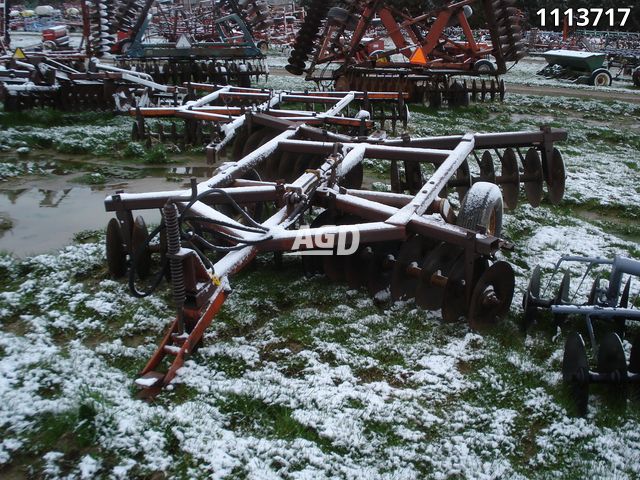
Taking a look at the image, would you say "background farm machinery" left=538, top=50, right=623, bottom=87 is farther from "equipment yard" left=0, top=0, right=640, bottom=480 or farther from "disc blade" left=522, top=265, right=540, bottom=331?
"disc blade" left=522, top=265, right=540, bottom=331

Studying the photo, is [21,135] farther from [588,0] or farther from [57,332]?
[588,0]

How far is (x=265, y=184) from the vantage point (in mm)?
4867

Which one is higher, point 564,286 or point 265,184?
point 265,184

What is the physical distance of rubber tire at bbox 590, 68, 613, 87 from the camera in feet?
66.2

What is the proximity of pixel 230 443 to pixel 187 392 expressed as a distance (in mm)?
534

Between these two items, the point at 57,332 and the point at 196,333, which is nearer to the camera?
the point at 196,333

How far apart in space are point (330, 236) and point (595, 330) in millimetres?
2180

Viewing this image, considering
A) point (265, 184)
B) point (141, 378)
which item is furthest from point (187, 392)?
point (265, 184)

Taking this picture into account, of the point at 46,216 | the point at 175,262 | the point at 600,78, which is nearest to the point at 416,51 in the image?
the point at 600,78

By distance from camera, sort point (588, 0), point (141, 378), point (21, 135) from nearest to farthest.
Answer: point (141, 378) < point (21, 135) < point (588, 0)

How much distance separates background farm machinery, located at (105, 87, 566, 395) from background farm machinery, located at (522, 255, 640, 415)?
0.37m

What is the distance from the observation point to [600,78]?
20266mm

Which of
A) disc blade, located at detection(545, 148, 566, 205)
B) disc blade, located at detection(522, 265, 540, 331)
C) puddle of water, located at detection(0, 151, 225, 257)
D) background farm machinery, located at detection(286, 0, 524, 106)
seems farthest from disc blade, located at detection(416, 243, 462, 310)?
background farm machinery, located at detection(286, 0, 524, 106)

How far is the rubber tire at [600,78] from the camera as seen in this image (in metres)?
20.2
